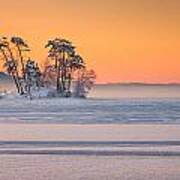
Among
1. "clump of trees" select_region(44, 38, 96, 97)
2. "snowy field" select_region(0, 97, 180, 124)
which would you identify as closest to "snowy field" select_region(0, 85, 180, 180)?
"snowy field" select_region(0, 97, 180, 124)

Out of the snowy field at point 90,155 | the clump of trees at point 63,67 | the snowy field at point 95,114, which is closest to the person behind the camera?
the snowy field at point 90,155

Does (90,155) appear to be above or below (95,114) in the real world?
above

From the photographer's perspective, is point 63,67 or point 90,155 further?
point 63,67

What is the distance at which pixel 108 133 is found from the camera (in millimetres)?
23719

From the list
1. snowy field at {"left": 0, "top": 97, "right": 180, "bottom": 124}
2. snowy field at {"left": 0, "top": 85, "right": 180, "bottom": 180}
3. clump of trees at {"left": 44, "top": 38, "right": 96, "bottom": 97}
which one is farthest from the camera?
clump of trees at {"left": 44, "top": 38, "right": 96, "bottom": 97}

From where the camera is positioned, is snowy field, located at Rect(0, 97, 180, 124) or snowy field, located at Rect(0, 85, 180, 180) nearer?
snowy field, located at Rect(0, 85, 180, 180)

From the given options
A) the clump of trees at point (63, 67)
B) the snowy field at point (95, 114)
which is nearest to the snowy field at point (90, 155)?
the snowy field at point (95, 114)

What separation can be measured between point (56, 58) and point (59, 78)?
8.76 ft

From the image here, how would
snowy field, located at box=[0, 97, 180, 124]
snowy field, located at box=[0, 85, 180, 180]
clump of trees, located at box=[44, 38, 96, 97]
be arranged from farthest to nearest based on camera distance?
clump of trees, located at box=[44, 38, 96, 97]
snowy field, located at box=[0, 97, 180, 124]
snowy field, located at box=[0, 85, 180, 180]

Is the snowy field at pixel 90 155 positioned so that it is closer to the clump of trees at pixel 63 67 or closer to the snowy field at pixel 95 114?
the snowy field at pixel 95 114

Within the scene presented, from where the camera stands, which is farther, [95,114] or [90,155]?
[95,114]

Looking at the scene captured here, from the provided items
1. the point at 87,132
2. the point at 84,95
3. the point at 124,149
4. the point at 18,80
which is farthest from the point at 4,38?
the point at 124,149

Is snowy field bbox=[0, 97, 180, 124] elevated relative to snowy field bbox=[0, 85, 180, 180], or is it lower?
lower

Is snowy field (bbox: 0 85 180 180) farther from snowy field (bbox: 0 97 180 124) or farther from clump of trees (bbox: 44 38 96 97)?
clump of trees (bbox: 44 38 96 97)
